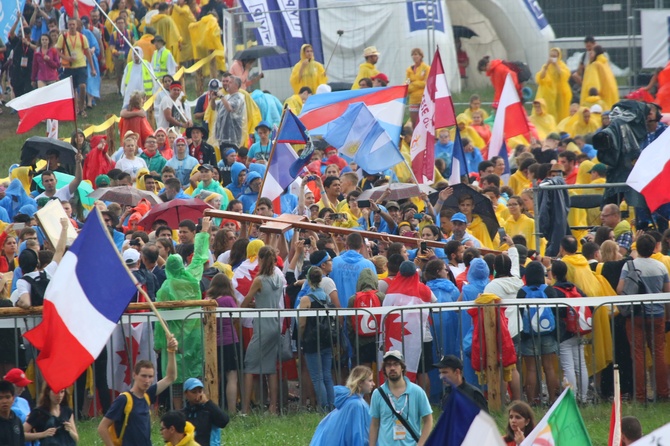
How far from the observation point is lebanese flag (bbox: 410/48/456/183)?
1812 centimetres

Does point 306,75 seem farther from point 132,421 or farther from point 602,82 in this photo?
point 132,421

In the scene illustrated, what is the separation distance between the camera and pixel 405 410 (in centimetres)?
1089

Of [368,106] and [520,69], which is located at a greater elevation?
[520,69]

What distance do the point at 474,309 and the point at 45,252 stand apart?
13.0 feet

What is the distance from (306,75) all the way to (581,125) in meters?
4.98

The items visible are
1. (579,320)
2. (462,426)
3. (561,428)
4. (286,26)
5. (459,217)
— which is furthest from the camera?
(286,26)

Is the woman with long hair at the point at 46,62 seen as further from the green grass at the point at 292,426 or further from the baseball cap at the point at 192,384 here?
the baseball cap at the point at 192,384

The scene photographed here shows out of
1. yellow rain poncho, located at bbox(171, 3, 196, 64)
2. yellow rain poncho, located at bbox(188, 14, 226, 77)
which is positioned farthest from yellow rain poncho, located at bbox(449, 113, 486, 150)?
yellow rain poncho, located at bbox(171, 3, 196, 64)

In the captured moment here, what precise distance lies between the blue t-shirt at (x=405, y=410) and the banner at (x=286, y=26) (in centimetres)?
1750

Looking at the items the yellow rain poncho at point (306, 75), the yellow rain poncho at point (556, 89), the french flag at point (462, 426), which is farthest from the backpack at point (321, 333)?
the yellow rain poncho at point (556, 89)

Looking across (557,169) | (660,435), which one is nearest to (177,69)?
(557,169)

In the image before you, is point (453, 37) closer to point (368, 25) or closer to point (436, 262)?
point (368, 25)

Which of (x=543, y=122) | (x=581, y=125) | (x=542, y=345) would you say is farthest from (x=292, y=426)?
(x=543, y=122)

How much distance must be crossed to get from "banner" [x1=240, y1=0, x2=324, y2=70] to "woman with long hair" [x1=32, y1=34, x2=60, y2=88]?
369 cm
